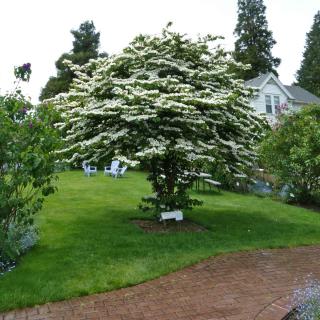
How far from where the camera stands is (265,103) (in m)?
31.5

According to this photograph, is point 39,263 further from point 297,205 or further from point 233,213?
point 297,205

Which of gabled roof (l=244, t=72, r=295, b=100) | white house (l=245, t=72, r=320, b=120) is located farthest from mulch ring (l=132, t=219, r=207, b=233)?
gabled roof (l=244, t=72, r=295, b=100)

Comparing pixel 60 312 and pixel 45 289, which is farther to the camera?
pixel 45 289

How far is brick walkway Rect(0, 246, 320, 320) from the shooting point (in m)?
4.64

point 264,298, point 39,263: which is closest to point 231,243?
point 264,298

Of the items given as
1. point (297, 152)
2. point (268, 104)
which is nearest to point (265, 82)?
point (268, 104)

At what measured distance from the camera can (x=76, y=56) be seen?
36.4 meters

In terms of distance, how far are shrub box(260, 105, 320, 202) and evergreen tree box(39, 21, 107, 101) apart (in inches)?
860

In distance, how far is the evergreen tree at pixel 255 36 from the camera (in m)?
49.7

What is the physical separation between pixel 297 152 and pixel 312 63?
46.8 meters

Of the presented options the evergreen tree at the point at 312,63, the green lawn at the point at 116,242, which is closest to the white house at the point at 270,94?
the green lawn at the point at 116,242

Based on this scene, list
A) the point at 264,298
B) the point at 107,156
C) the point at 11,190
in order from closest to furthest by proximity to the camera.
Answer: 1. the point at 264,298
2. the point at 11,190
3. the point at 107,156

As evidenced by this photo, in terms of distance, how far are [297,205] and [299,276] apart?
9.12m

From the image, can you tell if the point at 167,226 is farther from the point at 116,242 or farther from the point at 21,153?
the point at 21,153
